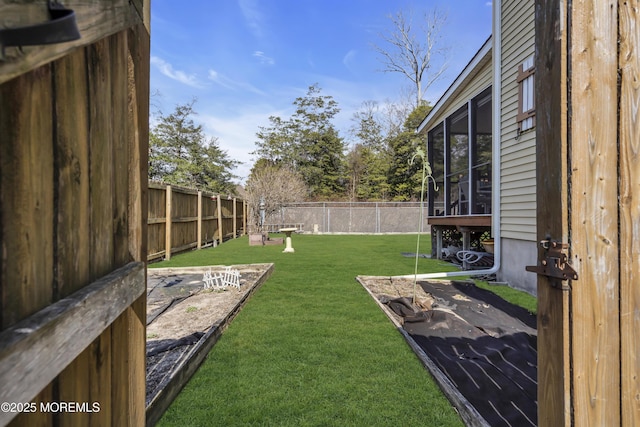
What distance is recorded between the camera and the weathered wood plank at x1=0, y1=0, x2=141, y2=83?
52cm

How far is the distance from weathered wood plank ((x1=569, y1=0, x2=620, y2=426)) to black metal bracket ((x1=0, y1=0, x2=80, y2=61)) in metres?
1.31

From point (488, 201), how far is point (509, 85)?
8.48ft

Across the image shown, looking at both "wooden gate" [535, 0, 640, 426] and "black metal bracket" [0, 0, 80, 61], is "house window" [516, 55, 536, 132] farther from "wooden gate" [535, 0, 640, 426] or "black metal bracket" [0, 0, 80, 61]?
"black metal bracket" [0, 0, 80, 61]

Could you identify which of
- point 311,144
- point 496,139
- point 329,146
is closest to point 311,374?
point 496,139

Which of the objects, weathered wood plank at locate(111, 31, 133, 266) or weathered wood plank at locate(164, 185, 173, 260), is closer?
weathered wood plank at locate(111, 31, 133, 266)

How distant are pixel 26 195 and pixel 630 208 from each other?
5.31ft

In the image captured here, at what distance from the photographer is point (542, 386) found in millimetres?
1153

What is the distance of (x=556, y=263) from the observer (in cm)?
107

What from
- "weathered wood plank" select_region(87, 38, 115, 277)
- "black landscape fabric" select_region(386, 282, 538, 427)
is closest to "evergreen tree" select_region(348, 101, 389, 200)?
"black landscape fabric" select_region(386, 282, 538, 427)

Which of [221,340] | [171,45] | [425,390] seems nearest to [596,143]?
[425,390]

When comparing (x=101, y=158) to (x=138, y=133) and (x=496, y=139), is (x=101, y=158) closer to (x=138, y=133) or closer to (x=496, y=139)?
(x=138, y=133)

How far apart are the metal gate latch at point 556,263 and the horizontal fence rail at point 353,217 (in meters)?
18.6

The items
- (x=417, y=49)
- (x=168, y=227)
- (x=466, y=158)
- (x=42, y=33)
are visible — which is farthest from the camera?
(x=417, y=49)

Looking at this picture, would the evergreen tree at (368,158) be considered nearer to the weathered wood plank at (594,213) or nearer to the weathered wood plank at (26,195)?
the weathered wood plank at (594,213)
